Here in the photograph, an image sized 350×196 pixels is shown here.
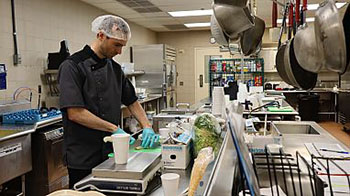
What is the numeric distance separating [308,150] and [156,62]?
5.64 metres

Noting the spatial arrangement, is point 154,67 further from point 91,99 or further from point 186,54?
Result: point 91,99

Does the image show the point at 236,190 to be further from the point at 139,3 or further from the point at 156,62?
the point at 156,62

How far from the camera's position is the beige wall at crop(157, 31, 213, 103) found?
9.16 meters

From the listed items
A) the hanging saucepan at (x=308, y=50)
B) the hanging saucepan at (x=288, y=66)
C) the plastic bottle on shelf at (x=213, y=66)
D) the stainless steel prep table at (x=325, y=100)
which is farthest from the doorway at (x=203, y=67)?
the hanging saucepan at (x=308, y=50)

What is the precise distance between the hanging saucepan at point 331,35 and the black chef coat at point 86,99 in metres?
1.38

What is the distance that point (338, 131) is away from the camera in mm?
6812

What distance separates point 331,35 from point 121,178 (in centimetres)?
88

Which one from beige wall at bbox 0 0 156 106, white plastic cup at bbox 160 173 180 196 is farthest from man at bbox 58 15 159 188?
beige wall at bbox 0 0 156 106

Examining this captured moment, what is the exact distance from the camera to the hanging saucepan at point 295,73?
1309 mm

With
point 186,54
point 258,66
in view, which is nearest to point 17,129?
point 258,66

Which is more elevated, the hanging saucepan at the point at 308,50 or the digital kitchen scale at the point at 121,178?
the hanging saucepan at the point at 308,50

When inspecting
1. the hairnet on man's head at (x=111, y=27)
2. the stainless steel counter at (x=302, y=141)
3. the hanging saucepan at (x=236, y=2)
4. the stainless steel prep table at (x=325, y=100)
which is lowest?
the stainless steel prep table at (x=325, y=100)

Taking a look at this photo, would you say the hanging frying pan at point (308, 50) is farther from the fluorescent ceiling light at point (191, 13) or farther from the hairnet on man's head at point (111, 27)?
the fluorescent ceiling light at point (191, 13)

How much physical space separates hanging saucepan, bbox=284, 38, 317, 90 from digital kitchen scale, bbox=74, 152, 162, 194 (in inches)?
28.1
